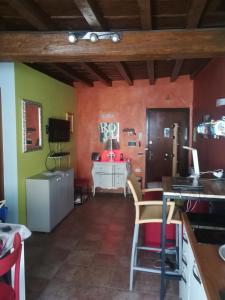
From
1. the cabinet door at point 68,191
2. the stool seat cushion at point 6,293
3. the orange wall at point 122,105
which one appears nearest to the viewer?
the stool seat cushion at point 6,293

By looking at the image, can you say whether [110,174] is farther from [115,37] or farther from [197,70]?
[115,37]

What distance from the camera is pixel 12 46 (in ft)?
8.68

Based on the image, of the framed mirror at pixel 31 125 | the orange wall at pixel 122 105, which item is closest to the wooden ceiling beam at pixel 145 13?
the framed mirror at pixel 31 125

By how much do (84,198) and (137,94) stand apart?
2.64 metres

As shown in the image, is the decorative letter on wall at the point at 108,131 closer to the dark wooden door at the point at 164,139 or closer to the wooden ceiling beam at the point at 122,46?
the dark wooden door at the point at 164,139

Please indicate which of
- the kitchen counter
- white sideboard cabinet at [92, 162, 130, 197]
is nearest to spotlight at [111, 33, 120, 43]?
the kitchen counter

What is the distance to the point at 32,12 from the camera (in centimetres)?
229

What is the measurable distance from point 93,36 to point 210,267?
2.23 m

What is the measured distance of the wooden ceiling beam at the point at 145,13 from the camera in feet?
6.92

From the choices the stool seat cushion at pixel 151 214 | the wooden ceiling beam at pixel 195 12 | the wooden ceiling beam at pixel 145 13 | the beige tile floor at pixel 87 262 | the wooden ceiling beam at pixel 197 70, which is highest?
the wooden ceiling beam at pixel 197 70

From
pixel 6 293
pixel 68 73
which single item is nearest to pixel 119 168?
pixel 68 73

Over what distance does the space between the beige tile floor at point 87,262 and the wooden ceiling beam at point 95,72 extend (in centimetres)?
255

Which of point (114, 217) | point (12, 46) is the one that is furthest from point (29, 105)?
point (114, 217)

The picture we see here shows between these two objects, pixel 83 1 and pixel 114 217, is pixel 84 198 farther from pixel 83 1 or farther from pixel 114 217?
pixel 83 1
